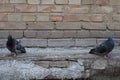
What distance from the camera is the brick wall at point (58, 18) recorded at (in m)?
7.58

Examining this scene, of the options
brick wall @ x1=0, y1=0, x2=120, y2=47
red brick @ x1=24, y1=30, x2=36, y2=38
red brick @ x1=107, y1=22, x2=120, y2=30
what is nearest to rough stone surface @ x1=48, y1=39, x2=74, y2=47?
brick wall @ x1=0, y1=0, x2=120, y2=47

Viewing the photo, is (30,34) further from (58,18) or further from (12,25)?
(58,18)

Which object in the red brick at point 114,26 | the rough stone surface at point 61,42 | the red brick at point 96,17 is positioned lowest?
the rough stone surface at point 61,42

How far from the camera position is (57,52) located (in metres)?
7.19

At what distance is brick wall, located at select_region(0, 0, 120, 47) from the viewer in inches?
298

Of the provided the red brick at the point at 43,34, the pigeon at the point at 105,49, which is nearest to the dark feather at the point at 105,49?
the pigeon at the point at 105,49

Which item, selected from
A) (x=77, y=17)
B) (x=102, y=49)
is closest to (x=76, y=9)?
(x=77, y=17)

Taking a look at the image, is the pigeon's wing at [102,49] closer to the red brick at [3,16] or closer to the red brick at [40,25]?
the red brick at [40,25]

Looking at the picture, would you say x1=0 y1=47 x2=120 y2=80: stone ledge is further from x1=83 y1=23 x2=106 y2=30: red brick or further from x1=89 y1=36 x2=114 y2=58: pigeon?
x1=83 y1=23 x2=106 y2=30: red brick

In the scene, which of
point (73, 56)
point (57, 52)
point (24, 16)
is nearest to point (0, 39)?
point (24, 16)

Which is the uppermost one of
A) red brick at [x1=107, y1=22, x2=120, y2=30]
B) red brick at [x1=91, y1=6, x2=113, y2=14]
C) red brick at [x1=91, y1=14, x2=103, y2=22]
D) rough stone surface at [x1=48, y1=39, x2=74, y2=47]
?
red brick at [x1=91, y1=6, x2=113, y2=14]

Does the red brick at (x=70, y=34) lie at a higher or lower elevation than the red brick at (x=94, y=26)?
lower

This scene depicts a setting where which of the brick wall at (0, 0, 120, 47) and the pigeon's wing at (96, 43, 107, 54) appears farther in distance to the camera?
the brick wall at (0, 0, 120, 47)

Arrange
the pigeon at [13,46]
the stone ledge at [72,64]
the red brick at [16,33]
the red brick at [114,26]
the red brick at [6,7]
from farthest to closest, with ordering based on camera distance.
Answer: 1. the red brick at [114,26]
2. the red brick at [16,33]
3. the red brick at [6,7]
4. the pigeon at [13,46]
5. the stone ledge at [72,64]
